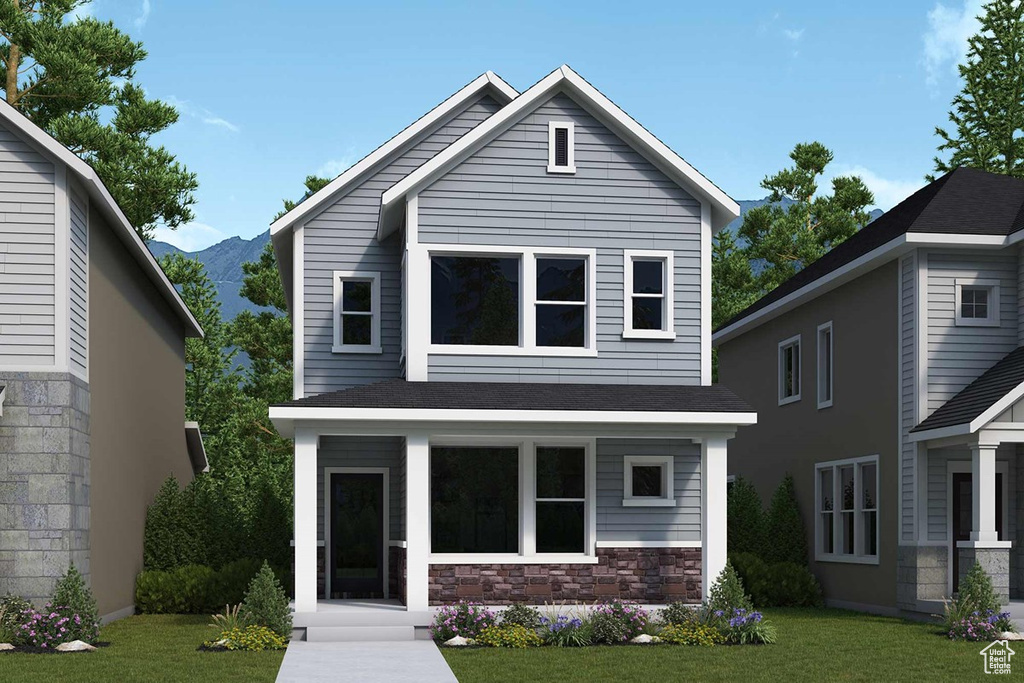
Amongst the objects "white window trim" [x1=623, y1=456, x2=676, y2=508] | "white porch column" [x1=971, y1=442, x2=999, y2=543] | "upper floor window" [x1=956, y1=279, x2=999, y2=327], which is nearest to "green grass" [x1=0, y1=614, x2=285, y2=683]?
"white window trim" [x1=623, y1=456, x2=676, y2=508]

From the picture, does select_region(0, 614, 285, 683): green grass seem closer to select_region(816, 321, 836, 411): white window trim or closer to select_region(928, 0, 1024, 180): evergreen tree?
select_region(816, 321, 836, 411): white window trim

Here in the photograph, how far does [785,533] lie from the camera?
25219 mm

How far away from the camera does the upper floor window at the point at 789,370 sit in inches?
1035

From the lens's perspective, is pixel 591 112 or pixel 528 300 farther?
pixel 591 112

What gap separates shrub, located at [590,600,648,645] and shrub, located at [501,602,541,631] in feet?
2.43

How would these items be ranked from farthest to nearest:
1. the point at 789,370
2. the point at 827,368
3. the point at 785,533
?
the point at 789,370 < the point at 785,533 < the point at 827,368

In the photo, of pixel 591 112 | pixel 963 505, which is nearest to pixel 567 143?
pixel 591 112

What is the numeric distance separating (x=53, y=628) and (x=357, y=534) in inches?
249

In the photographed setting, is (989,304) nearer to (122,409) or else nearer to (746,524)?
(746,524)

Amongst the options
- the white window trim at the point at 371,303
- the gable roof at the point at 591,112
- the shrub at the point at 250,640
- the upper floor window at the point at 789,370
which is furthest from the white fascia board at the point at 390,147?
the upper floor window at the point at 789,370

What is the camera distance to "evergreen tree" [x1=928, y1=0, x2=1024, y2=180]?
39031 mm

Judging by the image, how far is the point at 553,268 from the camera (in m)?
19.4

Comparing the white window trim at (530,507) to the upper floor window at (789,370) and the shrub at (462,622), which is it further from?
the upper floor window at (789,370)

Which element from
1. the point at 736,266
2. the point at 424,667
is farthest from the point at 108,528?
the point at 736,266
